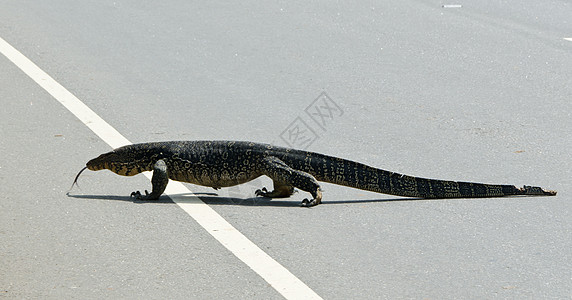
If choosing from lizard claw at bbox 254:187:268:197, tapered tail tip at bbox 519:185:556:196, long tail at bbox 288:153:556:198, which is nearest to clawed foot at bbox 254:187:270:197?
lizard claw at bbox 254:187:268:197

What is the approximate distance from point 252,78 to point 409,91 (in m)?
2.05

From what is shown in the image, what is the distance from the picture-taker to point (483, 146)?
898 centimetres

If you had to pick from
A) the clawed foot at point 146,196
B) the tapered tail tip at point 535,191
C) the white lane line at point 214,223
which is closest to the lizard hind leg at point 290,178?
the white lane line at point 214,223

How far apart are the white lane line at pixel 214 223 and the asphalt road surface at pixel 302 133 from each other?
0.07 m

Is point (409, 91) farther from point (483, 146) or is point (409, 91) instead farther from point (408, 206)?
point (408, 206)

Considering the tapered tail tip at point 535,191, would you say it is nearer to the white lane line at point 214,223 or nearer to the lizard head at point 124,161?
the white lane line at point 214,223

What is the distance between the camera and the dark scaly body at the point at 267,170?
742cm

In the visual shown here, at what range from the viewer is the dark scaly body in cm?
742

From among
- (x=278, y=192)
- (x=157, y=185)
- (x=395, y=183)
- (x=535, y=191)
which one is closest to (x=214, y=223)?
(x=157, y=185)

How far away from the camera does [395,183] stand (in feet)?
24.5

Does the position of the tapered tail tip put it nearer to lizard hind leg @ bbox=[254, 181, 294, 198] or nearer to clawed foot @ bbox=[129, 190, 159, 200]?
lizard hind leg @ bbox=[254, 181, 294, 198]

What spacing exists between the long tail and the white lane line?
1.04 meters

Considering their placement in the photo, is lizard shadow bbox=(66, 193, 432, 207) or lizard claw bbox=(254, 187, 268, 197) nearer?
lizard shadow bbox=(66, 193, 432, 207)

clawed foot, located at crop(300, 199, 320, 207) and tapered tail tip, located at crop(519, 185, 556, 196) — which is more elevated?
tapered tail tip, located at crop(519, 185, 556, 196)
